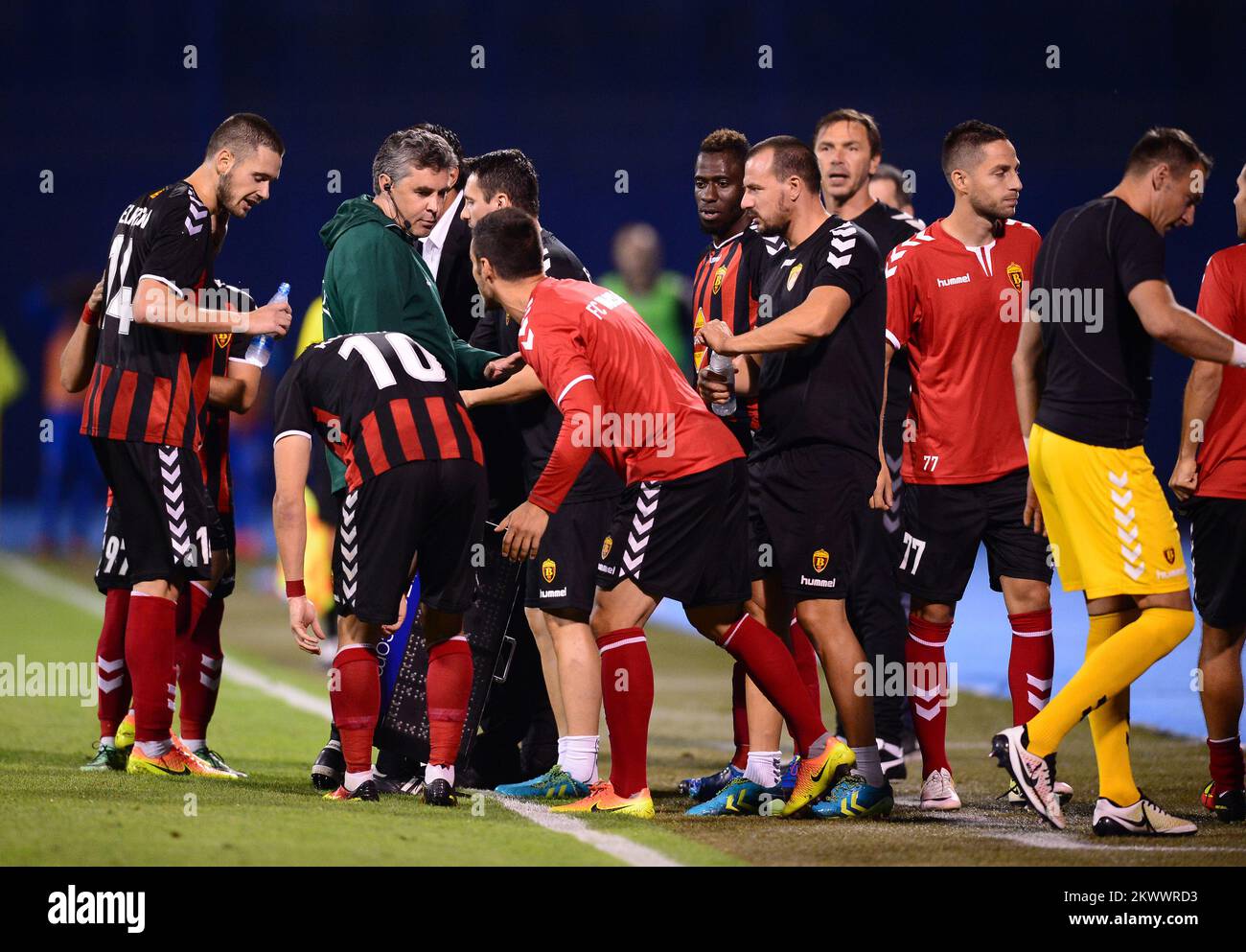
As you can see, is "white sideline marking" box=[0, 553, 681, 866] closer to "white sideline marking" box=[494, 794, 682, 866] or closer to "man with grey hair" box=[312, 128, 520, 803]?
"white sideline marking" box=[494, 794, 682, 866]

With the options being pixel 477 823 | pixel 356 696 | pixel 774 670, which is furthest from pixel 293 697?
pixel 774 670

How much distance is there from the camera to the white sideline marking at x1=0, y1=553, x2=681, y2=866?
15.0 ft

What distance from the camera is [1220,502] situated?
5.65m

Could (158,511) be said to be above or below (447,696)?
above

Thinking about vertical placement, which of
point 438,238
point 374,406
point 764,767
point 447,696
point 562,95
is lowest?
point 764,767

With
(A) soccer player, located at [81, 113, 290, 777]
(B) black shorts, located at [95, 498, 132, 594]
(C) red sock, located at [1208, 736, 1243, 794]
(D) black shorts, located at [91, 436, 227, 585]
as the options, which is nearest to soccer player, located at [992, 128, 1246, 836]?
(C) red sock, located at [1208, 736, 1243, 794]

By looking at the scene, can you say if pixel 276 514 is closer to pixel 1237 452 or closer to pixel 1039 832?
pixel 1039 832

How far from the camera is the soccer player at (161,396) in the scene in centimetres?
585

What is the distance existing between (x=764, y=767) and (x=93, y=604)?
28.7 ft

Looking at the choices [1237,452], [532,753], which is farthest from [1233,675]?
[532,753]

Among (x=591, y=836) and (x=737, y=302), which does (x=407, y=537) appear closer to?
(x=591, y=836)

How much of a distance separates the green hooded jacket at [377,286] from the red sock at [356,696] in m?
0.59

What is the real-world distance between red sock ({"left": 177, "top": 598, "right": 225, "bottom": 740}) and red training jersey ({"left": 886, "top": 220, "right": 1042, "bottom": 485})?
2.73 meters

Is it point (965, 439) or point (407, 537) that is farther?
point (965, 439)
